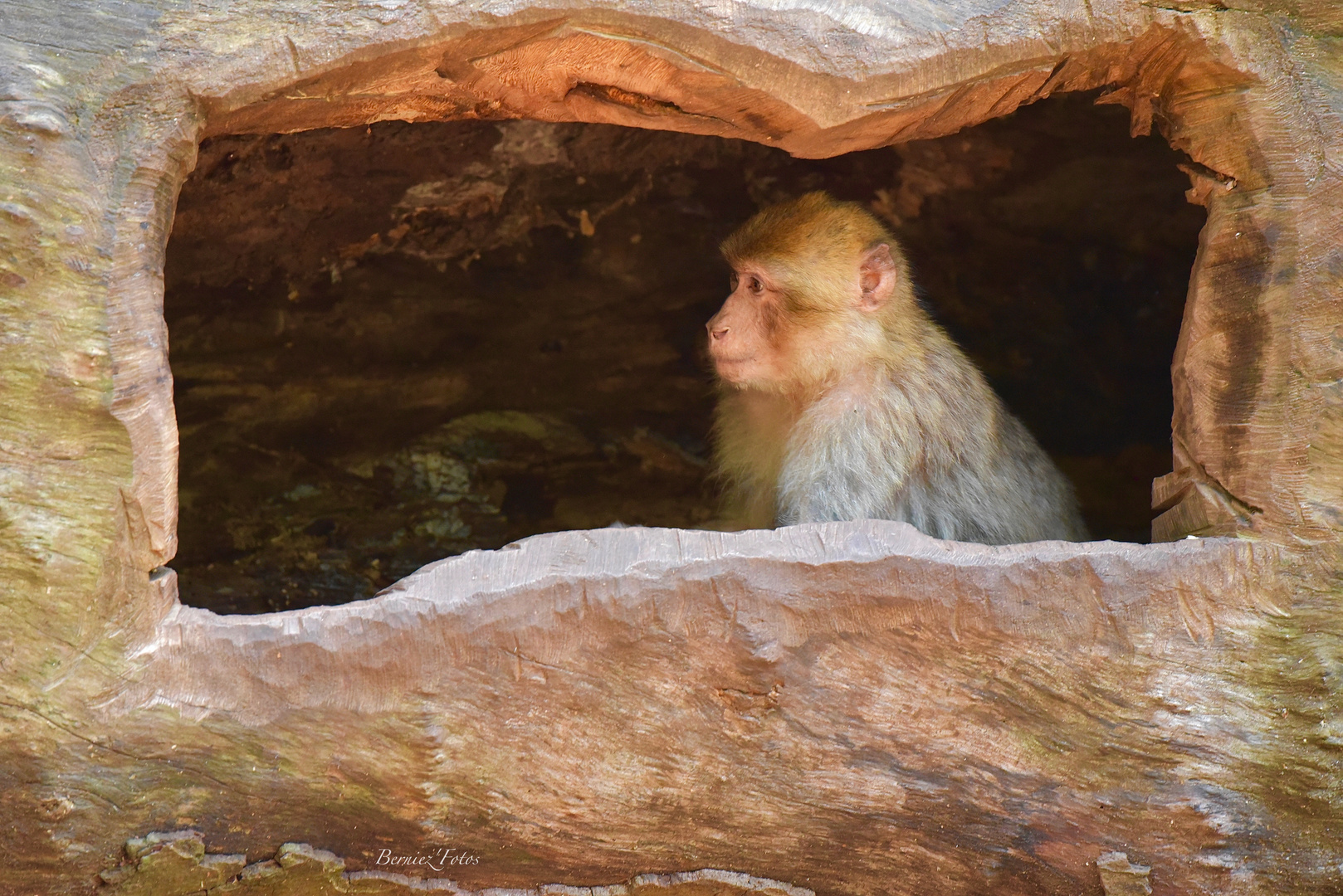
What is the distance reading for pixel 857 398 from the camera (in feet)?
10.2

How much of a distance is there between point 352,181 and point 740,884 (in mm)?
2406

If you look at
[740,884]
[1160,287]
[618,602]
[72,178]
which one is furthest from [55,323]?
[1160,287]

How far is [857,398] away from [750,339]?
0.34m

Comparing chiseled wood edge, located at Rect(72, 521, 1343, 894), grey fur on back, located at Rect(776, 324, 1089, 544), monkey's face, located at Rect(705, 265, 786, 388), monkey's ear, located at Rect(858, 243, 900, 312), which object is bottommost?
chiseled wood edge, located at Rect(72, 521, 1343, 894)

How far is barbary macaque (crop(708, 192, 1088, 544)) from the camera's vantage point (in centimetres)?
302

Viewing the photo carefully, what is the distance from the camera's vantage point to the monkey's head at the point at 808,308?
3.21 meters

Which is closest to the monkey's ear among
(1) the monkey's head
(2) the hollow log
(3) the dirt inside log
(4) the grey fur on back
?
(1) the monkey's head
